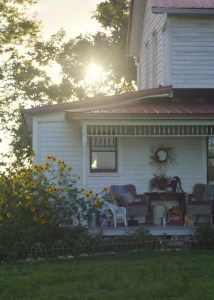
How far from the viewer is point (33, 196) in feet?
48.9

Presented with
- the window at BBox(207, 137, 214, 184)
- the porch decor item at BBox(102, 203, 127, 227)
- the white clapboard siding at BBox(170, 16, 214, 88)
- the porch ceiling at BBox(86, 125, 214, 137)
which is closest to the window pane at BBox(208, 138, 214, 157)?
the window at BBox(207, 137, 214, 184)

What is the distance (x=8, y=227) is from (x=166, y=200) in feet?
17.7

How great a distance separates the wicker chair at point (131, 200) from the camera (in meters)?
17.7

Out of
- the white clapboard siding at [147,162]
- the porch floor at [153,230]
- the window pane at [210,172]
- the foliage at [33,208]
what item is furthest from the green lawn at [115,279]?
the window pane at [210,172]

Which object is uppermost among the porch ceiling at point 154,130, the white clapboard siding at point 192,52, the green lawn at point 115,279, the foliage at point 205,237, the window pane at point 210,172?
the white clapboard siding at point 192,52

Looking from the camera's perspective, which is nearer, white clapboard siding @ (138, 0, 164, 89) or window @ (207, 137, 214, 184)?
window @ (207, 137, 214, 184)

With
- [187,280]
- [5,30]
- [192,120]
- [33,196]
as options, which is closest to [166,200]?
[192,120]

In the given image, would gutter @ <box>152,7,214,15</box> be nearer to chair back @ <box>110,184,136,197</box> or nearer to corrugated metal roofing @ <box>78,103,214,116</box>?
corrugated metal roofing @ <box>78,103,214,116</box>

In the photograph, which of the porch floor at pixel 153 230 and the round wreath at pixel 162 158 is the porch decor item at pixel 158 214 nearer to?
the round wreath at pixel 162 158

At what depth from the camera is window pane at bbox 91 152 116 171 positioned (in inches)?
741

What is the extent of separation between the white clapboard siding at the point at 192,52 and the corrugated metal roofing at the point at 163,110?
0.81 m

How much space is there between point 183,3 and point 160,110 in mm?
3887

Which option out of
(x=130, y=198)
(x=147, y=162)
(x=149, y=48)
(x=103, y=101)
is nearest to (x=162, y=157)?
(x=147, y=162)

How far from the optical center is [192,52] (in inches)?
769
